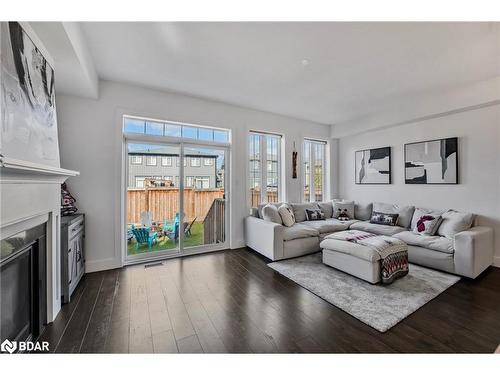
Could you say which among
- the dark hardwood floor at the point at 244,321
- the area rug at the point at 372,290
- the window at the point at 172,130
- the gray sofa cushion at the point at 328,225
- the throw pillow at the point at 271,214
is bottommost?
the dark hardwood floor at the point at 244,321

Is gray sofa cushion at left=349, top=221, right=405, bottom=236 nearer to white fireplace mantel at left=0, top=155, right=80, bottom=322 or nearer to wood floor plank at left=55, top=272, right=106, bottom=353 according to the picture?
wood floor plank at left=55, top=272, right=106, bottom=353

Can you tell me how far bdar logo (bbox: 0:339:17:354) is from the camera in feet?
4.43

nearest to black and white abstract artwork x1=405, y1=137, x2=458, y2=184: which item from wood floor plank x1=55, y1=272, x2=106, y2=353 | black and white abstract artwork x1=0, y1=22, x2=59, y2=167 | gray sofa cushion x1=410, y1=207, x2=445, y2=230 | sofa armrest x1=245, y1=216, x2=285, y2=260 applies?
gray sofa cushion x1=410, y1=207, x2=445, y2=230

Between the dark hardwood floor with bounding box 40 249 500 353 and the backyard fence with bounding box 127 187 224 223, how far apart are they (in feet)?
3.51

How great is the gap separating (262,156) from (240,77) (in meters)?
1.88

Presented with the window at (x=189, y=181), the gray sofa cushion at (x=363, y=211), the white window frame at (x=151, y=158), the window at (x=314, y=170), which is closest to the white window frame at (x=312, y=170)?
the window at (x=314, y=170)

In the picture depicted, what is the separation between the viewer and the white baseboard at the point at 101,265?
296cm

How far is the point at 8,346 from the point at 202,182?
9.47 feet

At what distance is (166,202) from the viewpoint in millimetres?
3666

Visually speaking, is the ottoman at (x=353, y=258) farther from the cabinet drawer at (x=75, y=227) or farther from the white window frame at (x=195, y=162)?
the cabinet drawer at (x=75, y=227)

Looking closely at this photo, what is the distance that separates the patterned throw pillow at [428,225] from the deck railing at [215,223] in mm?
3415

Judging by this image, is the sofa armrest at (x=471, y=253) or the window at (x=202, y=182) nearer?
the sofa armrest at (x=471, y=253)

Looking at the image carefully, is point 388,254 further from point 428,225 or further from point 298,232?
point 428,225
